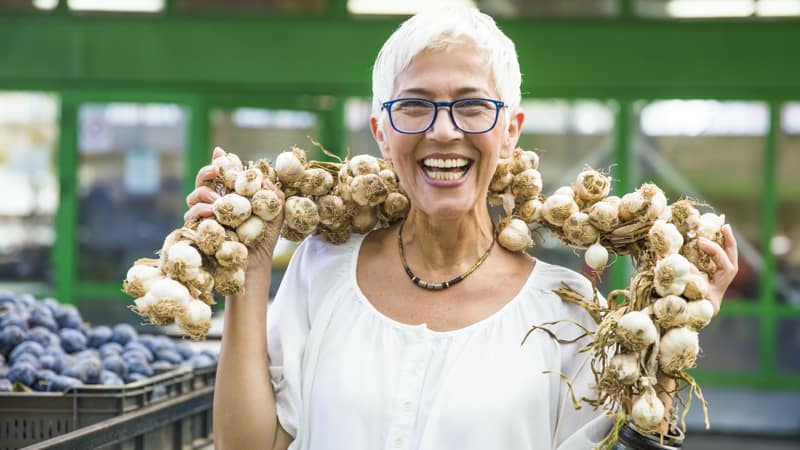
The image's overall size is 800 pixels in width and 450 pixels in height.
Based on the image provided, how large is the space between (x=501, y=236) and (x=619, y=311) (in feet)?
1.24

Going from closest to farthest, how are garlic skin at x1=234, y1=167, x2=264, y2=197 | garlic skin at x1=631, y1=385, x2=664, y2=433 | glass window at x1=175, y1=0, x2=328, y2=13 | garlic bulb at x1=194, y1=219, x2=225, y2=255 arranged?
garlic skin at x1=631, y1=385, x2=664, y2=433 → garlic bulb at x1=194, y1=219, x2=225, y2=255 → garlic skin at x1=234, y1=167, x2=264, y2=197 → glass window at x1=175, y1=0, x2=328, y2=13

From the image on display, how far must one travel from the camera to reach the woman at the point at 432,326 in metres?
2.02

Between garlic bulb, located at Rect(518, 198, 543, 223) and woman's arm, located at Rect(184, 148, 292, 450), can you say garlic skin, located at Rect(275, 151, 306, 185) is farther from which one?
garlic bulb, located at Rect(518, 198, 543, 223)

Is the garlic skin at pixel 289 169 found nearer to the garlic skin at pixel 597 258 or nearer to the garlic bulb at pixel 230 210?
the garlic bulb at pixel 230 210

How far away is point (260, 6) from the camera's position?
8.05 m

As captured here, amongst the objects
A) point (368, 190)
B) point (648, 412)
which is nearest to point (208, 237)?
point (368, 190)

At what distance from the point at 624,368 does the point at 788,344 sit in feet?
21.9

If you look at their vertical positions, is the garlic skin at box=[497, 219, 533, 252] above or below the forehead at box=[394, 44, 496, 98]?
below

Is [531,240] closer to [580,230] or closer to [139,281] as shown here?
[580,230]

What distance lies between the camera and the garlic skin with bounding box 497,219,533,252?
2.25 metres

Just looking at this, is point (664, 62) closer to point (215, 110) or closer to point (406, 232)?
point (215, 110)

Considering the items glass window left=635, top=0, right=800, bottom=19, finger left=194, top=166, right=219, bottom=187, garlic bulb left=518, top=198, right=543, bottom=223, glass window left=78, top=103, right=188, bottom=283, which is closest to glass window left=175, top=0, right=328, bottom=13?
glass window left=78, top=103, right=188, bottom=283

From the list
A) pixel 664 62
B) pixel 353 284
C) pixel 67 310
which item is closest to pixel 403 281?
pixel 353 284

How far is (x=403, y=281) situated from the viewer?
88.6 inches
